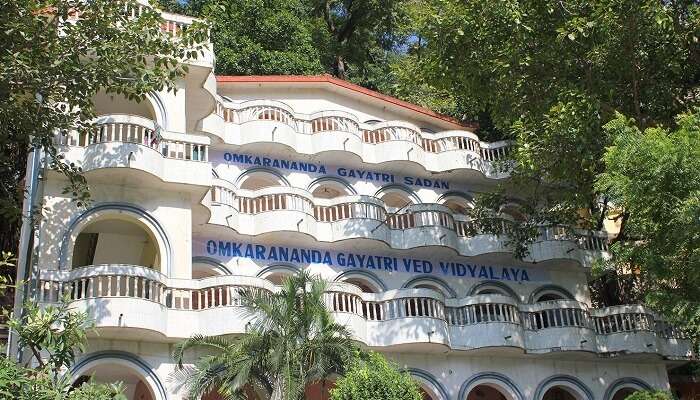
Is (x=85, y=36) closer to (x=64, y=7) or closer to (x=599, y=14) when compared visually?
(x=64, y=7)

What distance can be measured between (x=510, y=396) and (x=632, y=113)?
6.90 meters

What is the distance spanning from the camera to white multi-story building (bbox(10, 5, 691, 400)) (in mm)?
16000

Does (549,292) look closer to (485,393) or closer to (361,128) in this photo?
(485,393)

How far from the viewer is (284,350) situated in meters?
13.7

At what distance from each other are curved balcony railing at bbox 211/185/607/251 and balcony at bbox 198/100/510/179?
4.98 ft

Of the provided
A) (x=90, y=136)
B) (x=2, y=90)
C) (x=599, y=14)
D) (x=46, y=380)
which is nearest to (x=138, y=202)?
(x=90, y=136)

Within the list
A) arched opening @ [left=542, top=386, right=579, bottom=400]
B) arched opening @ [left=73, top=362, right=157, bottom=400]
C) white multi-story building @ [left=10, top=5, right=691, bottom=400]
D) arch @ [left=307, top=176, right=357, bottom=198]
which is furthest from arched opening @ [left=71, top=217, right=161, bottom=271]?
arched opening @ [left=542, top=386, right=579, bottom=400]

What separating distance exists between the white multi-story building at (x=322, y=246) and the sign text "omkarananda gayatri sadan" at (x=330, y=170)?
0.04m

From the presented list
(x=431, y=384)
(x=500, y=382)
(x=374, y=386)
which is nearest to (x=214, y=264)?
(x=431, y=384)

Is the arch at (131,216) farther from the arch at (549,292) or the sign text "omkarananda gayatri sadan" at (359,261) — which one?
the arch at (549,292)

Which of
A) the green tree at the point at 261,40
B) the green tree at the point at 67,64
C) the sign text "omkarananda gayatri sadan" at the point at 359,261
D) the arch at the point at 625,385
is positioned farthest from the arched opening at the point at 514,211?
the green tree at the point at 67,64

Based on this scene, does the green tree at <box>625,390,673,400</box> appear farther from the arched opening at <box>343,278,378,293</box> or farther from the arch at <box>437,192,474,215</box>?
the arch at <box>437,192,474,215</box>

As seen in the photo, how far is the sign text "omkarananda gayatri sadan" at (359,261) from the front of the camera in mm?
19328

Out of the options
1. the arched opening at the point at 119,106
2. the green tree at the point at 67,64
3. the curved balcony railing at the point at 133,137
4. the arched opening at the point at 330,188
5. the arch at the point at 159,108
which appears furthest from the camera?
the arched opening at the point at 330,188
